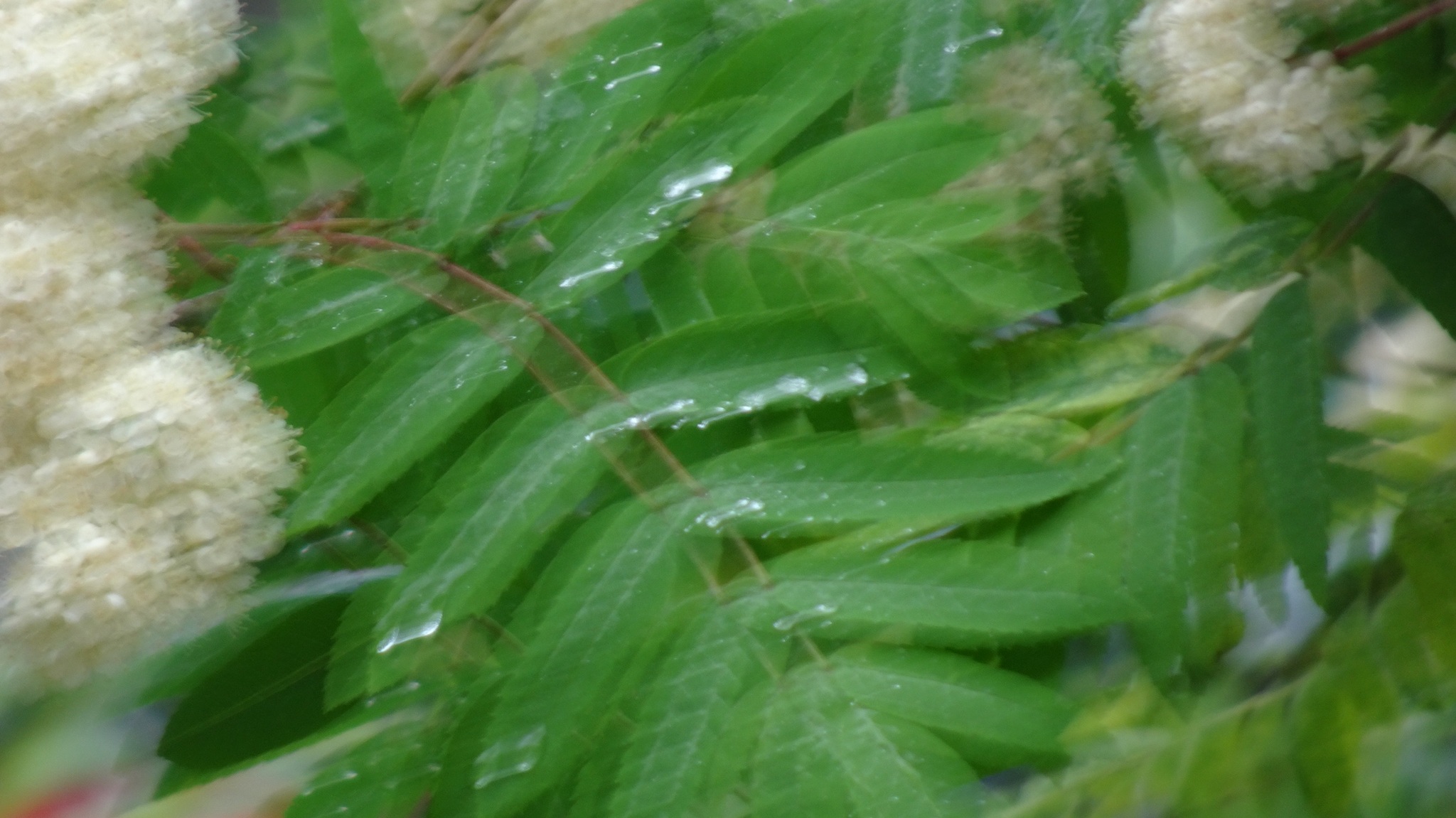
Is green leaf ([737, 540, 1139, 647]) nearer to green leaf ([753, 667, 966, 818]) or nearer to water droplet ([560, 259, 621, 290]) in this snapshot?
green leaf ([753, 667, 966, 818])

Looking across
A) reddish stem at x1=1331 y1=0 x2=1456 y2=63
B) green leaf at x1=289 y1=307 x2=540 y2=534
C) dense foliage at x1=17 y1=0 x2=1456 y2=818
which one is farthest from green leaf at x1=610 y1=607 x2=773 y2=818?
reddish stem at x1=1331 y1=0 x2=1456 y2=63

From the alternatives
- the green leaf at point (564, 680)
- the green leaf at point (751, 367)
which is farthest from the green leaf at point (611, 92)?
the green leaf at point (564, 680)

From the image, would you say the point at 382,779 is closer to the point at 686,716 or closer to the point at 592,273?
the point at 686,716

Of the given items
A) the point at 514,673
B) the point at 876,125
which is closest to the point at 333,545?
the point at 514,673

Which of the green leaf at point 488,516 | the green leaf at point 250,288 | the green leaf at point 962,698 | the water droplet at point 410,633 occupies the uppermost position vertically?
the green leaf at point 250,288

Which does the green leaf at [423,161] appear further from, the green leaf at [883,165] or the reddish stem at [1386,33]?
the reddish stem at [1386,33]

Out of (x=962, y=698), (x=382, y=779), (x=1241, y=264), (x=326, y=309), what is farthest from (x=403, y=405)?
A: (x=1241, y=264)
